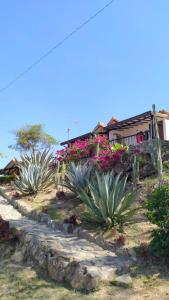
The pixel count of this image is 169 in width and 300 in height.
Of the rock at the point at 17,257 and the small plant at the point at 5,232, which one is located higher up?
the small plant at the point at 5,232

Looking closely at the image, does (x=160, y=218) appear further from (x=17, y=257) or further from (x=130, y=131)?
(x=130, y=131)

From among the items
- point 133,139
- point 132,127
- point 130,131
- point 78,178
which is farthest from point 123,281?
point 130,131

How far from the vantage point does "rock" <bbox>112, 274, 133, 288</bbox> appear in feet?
21.3

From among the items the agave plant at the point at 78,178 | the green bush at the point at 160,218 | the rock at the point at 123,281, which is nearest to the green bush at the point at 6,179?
the agave plant at the point at 78,178

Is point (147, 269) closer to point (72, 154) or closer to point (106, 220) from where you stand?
point (106, 220)

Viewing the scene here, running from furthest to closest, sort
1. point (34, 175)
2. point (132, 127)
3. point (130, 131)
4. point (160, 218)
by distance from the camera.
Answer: point (130, 131) → point (132, 127) → point (34, 175) → point (160, 218)

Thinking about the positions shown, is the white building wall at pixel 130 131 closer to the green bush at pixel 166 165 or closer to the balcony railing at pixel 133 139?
the balcony railing at pixel 133 139

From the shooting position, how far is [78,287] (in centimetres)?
667

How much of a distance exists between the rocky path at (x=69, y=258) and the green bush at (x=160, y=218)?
72 cm

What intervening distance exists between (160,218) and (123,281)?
4.59 feet

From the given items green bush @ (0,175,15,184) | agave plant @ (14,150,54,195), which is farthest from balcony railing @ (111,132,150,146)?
green bush @ (0,175,15,184)

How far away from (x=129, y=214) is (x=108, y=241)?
1.06 meters

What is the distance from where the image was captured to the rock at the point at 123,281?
649cm

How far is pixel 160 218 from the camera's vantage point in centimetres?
733
